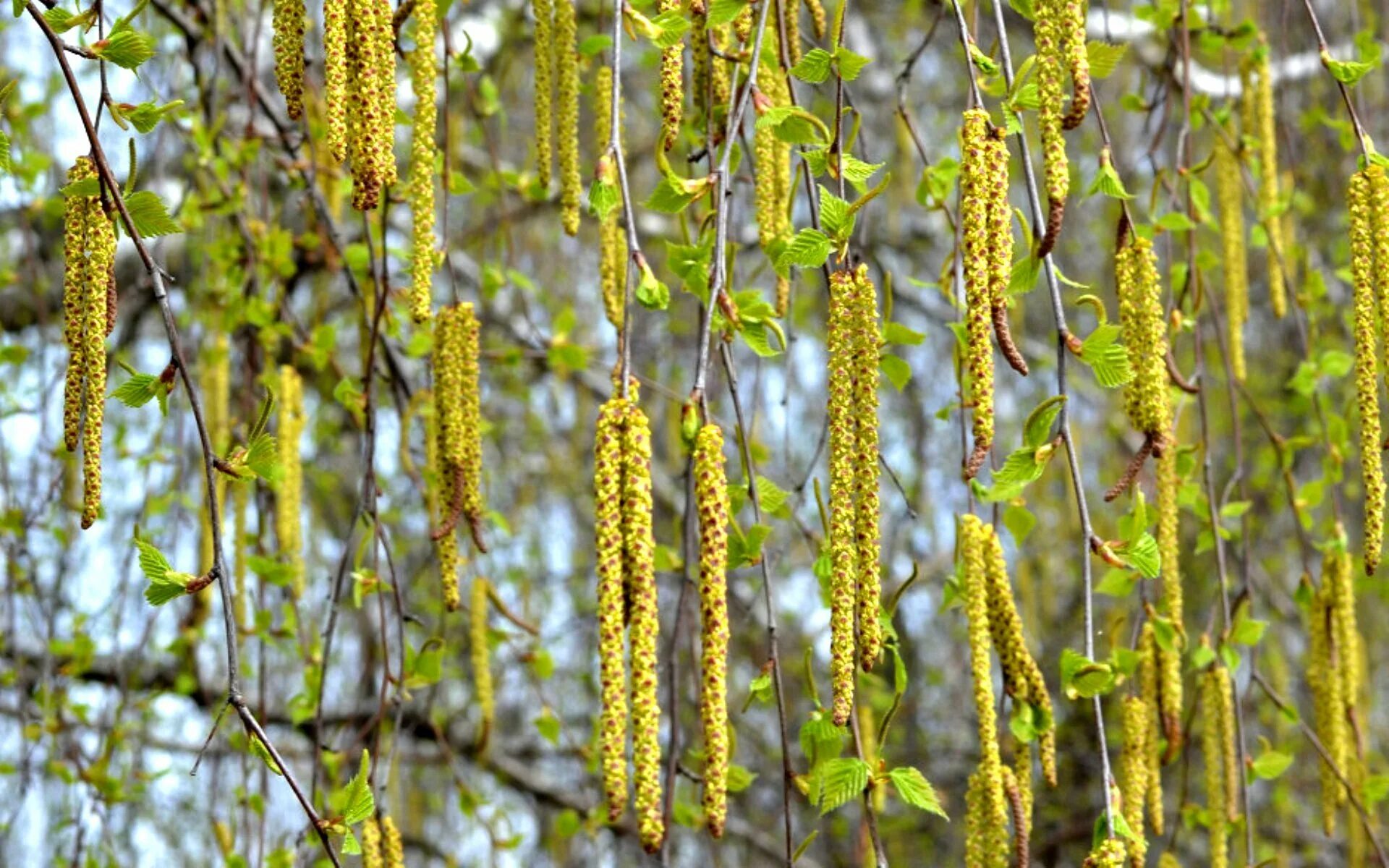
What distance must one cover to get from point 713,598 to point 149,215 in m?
0.67

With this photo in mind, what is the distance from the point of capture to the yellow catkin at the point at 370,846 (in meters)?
1.77

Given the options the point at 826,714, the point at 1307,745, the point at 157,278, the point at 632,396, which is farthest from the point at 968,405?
the point at 1307,745

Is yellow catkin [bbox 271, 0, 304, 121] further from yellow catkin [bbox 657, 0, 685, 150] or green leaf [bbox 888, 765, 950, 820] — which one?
green leaf [bbox 888, 765, 950, 820]

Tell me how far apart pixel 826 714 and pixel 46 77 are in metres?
2.67

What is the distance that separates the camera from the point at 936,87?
17.7 feet

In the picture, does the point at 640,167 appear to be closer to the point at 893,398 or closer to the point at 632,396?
the point at 893,398

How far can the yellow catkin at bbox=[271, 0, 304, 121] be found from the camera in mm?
1377

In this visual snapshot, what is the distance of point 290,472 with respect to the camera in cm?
239

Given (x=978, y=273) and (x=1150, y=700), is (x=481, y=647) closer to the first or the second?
(x=1150, y=700)

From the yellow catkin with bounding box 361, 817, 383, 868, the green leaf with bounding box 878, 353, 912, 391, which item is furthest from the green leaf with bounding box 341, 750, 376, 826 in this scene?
the green leaf with bounding box 878, 353, 912, 391

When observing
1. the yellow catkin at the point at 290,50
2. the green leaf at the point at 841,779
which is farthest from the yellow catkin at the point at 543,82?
the green leaf at the point at 841,779

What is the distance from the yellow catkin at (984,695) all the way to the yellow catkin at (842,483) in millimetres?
311

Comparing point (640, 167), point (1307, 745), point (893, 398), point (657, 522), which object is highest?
point (640, 167)

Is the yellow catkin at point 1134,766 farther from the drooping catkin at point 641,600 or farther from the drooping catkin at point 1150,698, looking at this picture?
the drooping catkin at point 641,600
